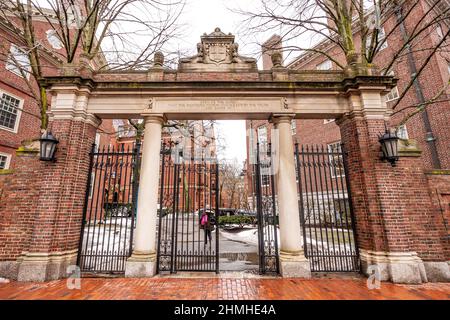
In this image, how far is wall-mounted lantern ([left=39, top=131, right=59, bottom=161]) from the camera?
19.3 ft

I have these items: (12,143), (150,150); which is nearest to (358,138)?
(150,150)

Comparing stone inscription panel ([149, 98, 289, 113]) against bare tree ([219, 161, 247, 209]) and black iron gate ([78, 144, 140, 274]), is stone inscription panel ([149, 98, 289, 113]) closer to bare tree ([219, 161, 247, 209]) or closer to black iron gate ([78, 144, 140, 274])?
black iron gate ([78, 144, 140, 274])

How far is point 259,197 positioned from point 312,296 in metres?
2.63

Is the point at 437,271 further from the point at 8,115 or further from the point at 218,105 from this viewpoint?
the point at 8,115

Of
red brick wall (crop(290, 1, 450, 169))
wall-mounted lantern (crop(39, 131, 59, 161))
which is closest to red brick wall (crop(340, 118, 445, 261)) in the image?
wall-mounted lantern (crop(39, 131, 59, 161))

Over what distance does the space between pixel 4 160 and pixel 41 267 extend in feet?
46.2

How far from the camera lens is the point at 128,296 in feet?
14.6

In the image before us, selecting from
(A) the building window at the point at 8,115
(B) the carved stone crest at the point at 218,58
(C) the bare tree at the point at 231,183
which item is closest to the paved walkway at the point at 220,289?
(B) the carved stone crest at the point at 218,58

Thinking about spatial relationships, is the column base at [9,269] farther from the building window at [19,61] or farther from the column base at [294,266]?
the column base at [294,266]

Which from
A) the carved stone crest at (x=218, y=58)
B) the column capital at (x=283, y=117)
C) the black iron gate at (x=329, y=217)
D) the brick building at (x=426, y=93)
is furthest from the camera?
the brick building at (x=426, y=93)

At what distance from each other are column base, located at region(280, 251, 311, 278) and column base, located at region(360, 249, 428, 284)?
1565 millimetres

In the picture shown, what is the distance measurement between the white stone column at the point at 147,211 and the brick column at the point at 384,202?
562 centimetres

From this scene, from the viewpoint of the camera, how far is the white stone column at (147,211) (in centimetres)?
576

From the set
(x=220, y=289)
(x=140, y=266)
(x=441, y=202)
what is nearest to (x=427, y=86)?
(x=441, y=202)
